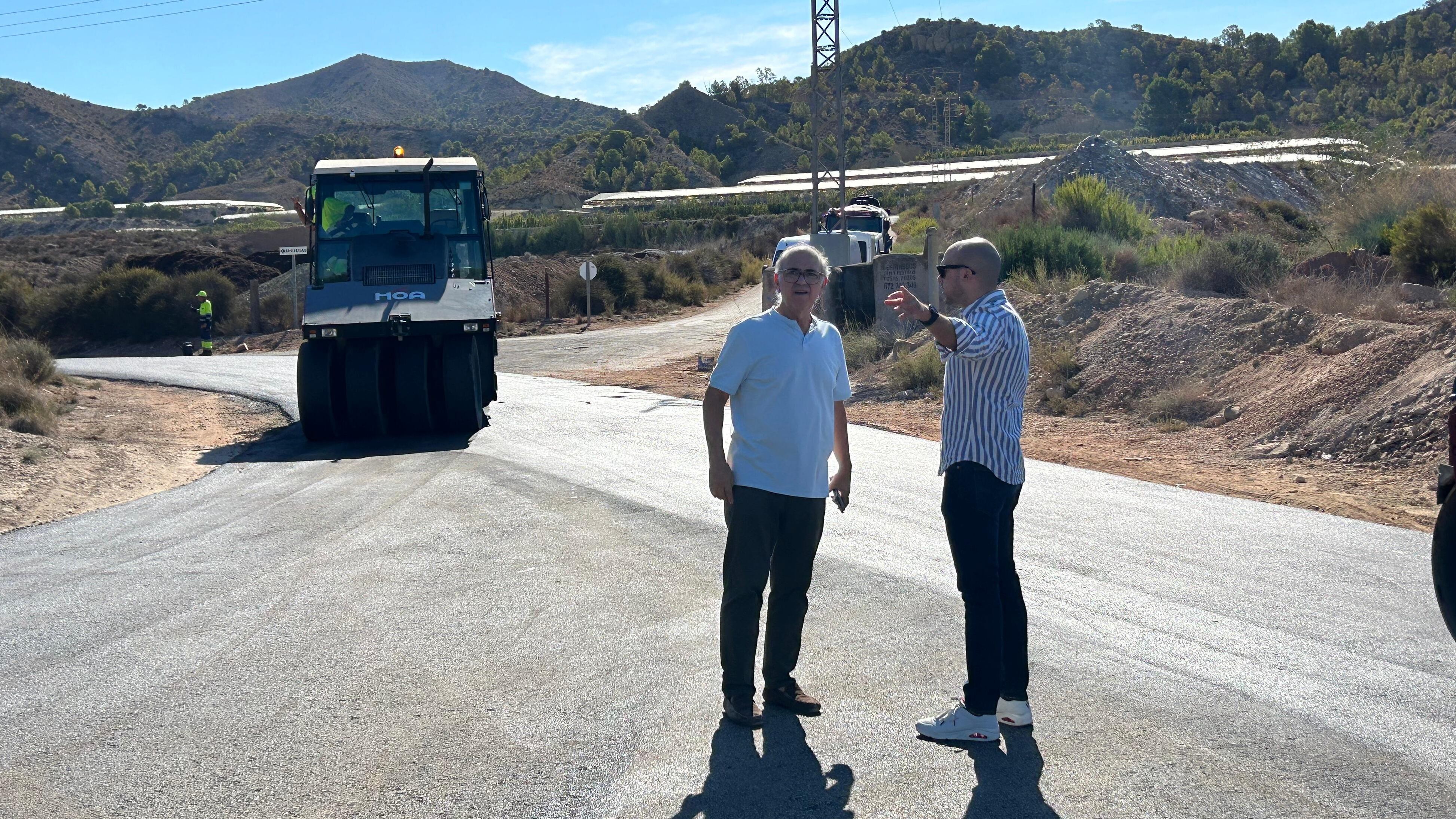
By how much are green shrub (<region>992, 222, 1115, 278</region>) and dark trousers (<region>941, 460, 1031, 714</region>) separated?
1975cm

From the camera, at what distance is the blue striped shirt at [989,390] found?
4.59 m

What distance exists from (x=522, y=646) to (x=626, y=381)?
55.2ft

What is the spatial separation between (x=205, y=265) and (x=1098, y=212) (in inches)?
1325

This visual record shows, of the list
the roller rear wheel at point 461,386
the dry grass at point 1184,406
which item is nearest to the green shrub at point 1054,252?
the dry grass at point 1184,406

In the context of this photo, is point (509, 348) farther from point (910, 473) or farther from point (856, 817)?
point (856, 817)

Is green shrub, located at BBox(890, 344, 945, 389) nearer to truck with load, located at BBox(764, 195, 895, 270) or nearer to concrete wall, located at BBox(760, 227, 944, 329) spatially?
concrete wall, located at BBox(760, 227, 944, 329)

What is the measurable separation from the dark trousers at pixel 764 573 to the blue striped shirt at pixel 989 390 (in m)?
0.63

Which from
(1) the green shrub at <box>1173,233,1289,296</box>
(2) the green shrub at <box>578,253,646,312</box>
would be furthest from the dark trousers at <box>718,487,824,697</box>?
(2) the green shrub at <box>578,253,646,312</box>

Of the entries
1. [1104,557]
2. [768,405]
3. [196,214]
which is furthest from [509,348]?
[196,214]

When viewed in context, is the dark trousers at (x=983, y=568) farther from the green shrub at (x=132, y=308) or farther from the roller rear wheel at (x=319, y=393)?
the green shrub at (x=132, y=308)

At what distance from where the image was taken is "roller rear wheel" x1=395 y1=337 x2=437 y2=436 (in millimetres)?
14773

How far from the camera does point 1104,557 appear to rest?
776 centimetres

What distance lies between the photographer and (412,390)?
1477 centimetres

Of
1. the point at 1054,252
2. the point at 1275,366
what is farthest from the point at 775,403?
the point at 1054,252
